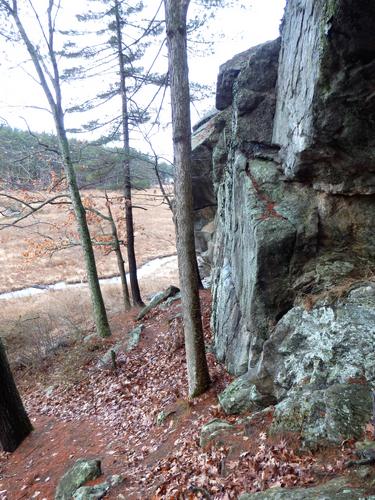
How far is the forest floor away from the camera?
13.5 feet

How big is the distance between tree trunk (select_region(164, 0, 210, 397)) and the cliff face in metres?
0.96

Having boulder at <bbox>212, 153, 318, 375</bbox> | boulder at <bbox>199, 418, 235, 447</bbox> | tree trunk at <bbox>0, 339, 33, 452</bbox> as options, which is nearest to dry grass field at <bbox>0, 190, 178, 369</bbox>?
tree trunk at <bbox>0, 339, 33, 452</bbox>

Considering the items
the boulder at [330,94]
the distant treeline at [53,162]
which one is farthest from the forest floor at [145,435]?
the distant treeline at [53,162]

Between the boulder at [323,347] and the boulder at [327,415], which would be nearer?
the boulder at [327,415]

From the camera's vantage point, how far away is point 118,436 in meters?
7.19

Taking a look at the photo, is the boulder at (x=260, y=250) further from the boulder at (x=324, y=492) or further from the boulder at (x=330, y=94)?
the boulder at (x=324, y=492)

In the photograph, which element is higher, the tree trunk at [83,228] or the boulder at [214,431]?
the tree trunk at [83,228]

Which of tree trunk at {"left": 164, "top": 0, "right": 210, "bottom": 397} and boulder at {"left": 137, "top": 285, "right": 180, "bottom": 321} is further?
boulder at {"left": 137, "top": 285, "right": 180, "bottom": 321}

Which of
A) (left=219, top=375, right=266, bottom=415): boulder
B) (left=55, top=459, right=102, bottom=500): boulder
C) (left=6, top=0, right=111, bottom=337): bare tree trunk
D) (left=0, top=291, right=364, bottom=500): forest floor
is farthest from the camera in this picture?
(left=6, top=0, right=111, bottom=337): bare tree trunk

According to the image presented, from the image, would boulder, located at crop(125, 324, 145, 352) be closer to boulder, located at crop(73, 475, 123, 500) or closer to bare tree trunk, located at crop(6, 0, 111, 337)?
bare tree trunk, located at crop(6, 0, 111, 337)

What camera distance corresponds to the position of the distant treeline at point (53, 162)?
456 inches

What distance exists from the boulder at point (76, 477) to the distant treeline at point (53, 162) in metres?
9.27

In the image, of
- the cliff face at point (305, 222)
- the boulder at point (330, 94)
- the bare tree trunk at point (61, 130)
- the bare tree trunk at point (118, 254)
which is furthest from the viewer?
the bare tree trunk at point (118, 254)

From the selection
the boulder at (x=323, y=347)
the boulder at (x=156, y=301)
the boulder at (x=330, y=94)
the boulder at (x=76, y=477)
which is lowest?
the boulder at (x=76, y=477)
